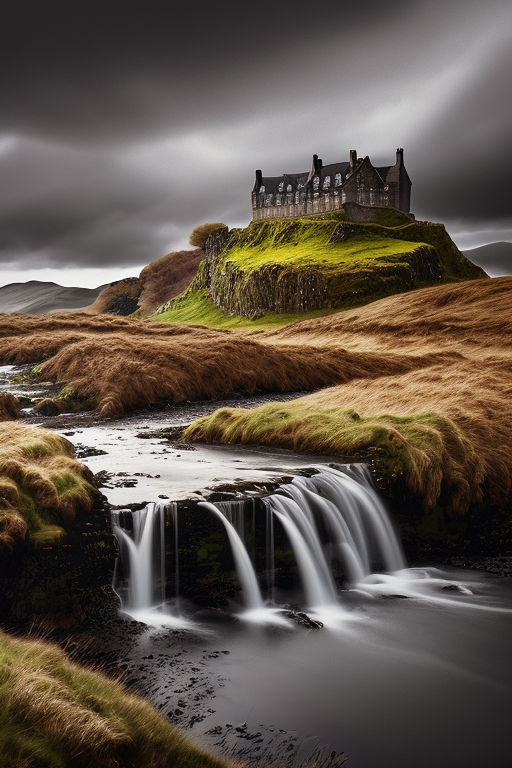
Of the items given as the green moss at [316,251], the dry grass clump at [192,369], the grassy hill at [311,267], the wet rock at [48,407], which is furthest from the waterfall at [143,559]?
the green moss at [316,251]

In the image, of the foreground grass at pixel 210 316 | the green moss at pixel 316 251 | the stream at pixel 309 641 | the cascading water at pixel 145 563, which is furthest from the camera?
the green moss at pixel 316 251

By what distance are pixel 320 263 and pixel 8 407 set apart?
8291 cm

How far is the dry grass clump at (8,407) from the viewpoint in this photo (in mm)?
21269

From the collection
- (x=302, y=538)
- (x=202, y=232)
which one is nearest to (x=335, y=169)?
(x=202, y=232)

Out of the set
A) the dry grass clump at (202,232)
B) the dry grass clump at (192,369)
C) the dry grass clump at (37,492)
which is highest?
the dry grass clump at (202,232)

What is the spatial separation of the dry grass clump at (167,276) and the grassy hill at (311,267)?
26.3 metres

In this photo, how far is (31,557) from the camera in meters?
9.11

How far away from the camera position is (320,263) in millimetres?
100000

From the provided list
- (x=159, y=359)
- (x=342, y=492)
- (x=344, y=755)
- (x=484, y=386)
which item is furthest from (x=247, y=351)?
(x=344, y=755)

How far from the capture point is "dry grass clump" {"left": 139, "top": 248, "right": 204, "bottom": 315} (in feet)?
571

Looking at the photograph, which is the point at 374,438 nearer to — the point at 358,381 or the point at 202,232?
the point at 358,381

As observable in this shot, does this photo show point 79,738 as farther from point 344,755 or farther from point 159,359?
point 159,359

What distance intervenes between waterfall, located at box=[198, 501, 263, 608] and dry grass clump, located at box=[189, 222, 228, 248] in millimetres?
149225

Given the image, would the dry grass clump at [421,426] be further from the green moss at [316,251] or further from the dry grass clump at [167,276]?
the dry grass clump at [167,276]
